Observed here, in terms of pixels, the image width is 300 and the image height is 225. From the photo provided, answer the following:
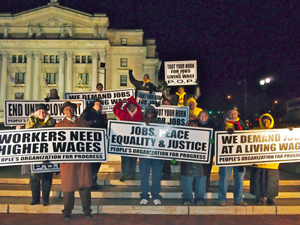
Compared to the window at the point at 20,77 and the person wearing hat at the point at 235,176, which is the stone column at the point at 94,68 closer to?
the window at the point at 20,77

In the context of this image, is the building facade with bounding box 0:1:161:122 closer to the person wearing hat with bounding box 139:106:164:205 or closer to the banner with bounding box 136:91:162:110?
the banner with bounding box 136:91:162:110

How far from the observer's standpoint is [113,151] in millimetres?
7293

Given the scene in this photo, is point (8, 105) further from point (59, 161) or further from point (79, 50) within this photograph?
point (79, 50)

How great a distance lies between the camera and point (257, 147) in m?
7.24

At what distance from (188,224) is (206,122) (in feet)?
8.62

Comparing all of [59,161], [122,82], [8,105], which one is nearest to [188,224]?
[59,161]

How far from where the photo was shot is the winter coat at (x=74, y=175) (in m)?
6.01

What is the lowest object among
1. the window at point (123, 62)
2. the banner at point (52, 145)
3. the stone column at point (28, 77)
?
the banner at point (52, 145)

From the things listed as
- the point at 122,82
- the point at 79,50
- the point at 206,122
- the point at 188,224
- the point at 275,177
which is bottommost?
the point at 188,224

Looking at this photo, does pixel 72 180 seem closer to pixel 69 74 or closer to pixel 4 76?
pixel 69 74

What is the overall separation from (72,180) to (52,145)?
1.08 metres

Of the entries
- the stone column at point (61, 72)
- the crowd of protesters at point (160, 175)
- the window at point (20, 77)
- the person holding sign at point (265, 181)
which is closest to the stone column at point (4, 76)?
the window at point (20, 77)

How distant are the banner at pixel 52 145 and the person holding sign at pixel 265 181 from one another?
3.93m

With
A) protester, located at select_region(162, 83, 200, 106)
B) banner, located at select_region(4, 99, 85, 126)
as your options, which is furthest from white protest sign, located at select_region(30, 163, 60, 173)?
protester, located at select_region(162, 83, 200, 106)
